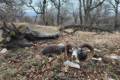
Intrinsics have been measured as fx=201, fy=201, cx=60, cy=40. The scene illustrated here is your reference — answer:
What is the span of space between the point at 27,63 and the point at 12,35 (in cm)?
138

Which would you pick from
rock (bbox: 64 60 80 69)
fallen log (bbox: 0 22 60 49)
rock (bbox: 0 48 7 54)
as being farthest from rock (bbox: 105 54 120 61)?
rock (bbox: 0 48 7 54)

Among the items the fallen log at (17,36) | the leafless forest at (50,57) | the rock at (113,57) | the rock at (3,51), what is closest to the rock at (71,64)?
the leafless forest at (50,57)

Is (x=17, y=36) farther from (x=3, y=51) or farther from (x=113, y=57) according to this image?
(x=113, y=57)

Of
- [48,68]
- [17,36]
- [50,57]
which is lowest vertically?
[48,68]

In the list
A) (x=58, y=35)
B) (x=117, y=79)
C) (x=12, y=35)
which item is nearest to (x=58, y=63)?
(x=117, y=79)

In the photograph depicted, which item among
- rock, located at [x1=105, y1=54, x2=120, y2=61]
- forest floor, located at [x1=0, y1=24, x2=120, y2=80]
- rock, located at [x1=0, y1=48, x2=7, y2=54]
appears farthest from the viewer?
rock, located at [x1=0, y1=48, x2=7, y2=54]

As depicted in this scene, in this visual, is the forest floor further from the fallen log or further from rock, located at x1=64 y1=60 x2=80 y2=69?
the fallen log

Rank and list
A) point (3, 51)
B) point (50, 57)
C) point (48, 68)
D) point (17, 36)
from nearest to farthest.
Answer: point (48, 68) → point (50, 57) → point (3, 51) → point (17, 36)

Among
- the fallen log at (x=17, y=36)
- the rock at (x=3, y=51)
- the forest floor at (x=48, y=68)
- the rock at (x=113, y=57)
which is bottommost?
the forest floor at (x=48, y=68)

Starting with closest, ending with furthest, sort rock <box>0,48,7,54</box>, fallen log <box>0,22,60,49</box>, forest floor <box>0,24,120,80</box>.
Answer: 1. forest floor <box>0,24,120,80</box>
2. rock <box>0,48,7,54</box>
3. fallen log <box>0,22,60,49</box>

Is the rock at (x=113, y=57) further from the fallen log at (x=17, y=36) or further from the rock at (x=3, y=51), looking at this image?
the rock at (x=3, y=51)

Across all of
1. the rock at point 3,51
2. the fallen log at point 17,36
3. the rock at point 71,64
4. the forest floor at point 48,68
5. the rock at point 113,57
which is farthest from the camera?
the fallen log at point 17,36

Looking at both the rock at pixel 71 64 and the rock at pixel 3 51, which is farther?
the rock at pixel 3 51

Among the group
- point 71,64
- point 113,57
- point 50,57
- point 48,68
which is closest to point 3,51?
point 50,57
